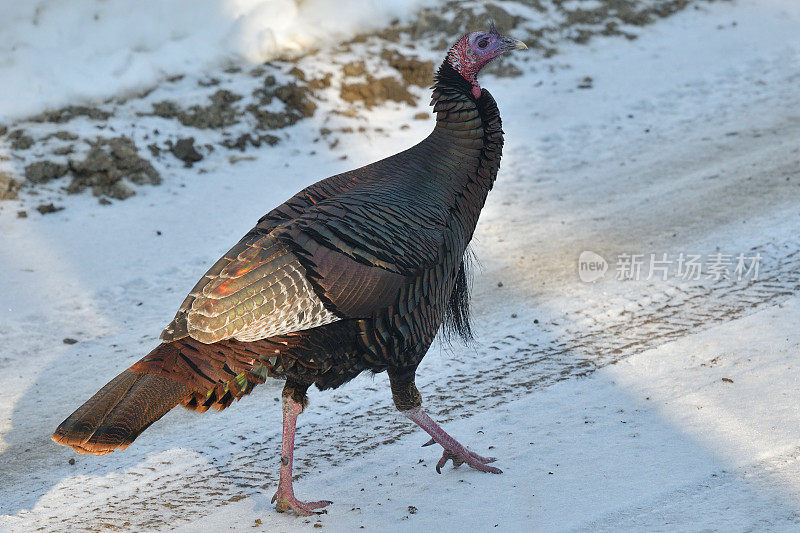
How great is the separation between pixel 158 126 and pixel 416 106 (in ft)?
8.60

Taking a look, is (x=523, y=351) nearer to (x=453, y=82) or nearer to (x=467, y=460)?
(x=467, y=460)

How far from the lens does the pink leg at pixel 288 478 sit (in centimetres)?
374

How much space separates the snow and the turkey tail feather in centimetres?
560

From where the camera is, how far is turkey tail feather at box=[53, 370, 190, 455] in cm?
312

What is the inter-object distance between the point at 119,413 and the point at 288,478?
84 cm

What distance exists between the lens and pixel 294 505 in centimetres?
372

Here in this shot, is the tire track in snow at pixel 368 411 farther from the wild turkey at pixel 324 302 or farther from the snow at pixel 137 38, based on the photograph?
the snow at pixel 137 38

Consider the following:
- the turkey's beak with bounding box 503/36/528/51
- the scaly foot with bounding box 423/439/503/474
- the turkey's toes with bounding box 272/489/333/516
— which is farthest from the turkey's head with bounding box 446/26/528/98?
the turkey's toes with bounding box 272/489/333/516

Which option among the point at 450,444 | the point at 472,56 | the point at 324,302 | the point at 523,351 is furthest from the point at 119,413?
the point at 523,351

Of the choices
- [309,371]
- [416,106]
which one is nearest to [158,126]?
[416,106]

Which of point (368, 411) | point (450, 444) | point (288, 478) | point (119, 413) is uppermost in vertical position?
point (119, 413)

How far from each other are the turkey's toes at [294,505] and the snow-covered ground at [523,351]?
Result: 5cm

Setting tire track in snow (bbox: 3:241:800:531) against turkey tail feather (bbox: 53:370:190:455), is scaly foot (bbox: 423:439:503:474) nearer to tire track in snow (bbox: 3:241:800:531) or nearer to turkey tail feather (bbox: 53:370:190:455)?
tire track in snow (bbox: 3:241:800:531)

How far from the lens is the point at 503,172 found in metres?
8.09
